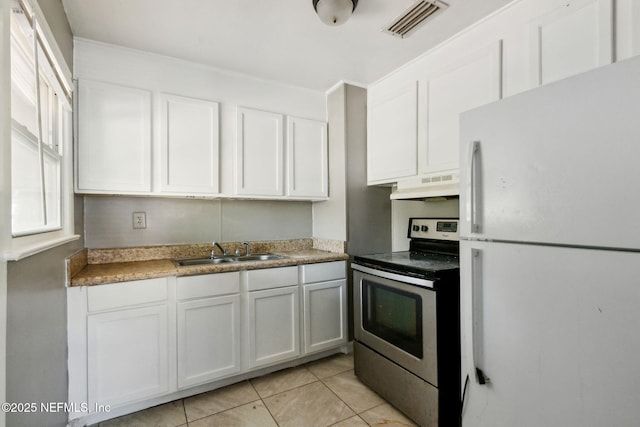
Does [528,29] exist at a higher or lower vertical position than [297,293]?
higher

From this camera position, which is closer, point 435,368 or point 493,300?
point 493,300

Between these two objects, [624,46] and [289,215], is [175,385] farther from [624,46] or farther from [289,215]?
[624,46]

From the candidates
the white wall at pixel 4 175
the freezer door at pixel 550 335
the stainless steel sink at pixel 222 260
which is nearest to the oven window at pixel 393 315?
the freezer door at pixel 550 335

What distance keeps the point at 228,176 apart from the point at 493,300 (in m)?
1.94

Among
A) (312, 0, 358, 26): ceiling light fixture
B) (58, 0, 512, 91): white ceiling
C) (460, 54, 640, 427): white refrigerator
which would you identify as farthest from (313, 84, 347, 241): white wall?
(460, 54, 640, 427): white refrigerator

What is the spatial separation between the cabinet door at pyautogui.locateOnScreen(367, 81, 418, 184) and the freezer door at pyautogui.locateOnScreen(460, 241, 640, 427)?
43.3 inches

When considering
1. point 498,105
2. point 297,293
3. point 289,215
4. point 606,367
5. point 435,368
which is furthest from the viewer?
point 289,215

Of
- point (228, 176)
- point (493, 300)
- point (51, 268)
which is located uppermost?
point (228, 176)

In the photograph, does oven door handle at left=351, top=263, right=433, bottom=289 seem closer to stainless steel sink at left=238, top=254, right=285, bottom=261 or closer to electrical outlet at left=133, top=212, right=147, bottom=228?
stainless steel sink at left=238, top=254, right=285, bottom=261

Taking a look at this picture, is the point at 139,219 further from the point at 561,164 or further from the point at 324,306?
the point at 561,164

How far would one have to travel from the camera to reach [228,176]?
2.36 meters

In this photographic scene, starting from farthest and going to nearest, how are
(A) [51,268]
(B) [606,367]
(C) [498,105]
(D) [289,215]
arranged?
1. (D) [289,215]
2. (A) [51,268]
3. (C) [498,105]
4. (B) [606,367]

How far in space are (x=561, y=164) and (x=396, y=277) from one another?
1008 millimetres

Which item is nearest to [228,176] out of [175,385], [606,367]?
[175,385]
